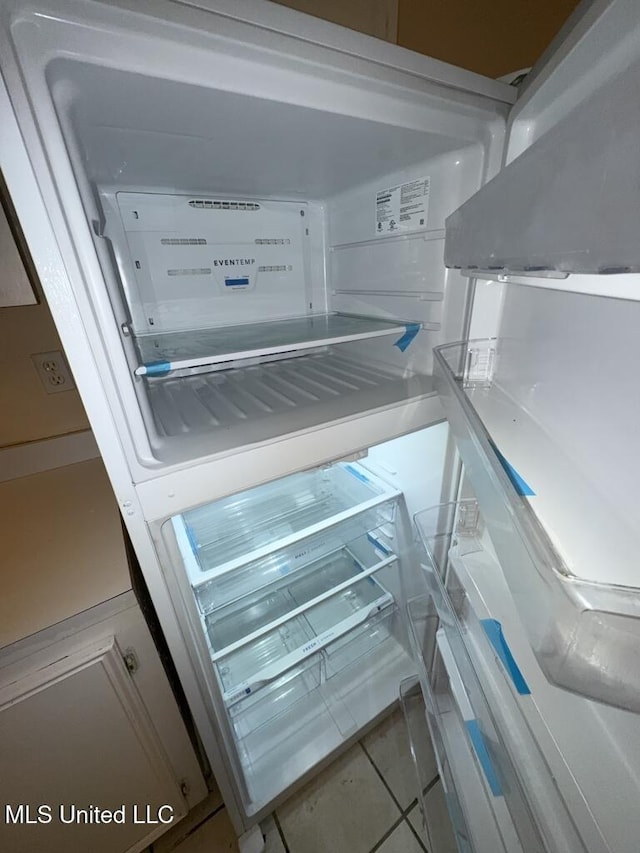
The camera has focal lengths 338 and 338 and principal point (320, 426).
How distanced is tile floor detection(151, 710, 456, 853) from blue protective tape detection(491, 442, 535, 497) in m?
1.05

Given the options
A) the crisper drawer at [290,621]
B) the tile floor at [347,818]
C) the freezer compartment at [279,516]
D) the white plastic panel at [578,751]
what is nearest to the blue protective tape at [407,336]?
the freezer compartment at [279,516]

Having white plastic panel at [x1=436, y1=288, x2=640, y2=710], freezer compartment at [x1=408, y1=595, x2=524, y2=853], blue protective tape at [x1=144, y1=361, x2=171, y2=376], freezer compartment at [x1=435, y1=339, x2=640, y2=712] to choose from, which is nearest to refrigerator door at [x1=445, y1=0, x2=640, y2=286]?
white plastic panel at [x1=436, y1=288, x2=640, y2=710]

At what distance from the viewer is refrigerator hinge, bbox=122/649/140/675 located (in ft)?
2.16

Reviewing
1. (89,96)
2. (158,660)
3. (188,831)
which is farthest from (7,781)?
(89,96)

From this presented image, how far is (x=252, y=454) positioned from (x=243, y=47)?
0.51 metres

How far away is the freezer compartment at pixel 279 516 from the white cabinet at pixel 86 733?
0.21m

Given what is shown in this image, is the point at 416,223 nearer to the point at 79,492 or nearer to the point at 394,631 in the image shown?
the point at 79,492

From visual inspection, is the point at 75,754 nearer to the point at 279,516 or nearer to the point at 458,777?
the point at 279,516

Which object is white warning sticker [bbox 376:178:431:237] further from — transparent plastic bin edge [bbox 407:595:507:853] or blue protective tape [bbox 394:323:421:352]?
transparent plastic bin edge [bbox 407:595:507:853]

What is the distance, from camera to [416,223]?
778mm

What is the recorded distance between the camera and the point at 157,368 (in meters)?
0.50

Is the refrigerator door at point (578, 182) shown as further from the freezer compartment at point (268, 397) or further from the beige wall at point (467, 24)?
the beige wall at point (467, 24)

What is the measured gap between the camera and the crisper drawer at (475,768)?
46cm

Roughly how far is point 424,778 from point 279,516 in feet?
2.97
